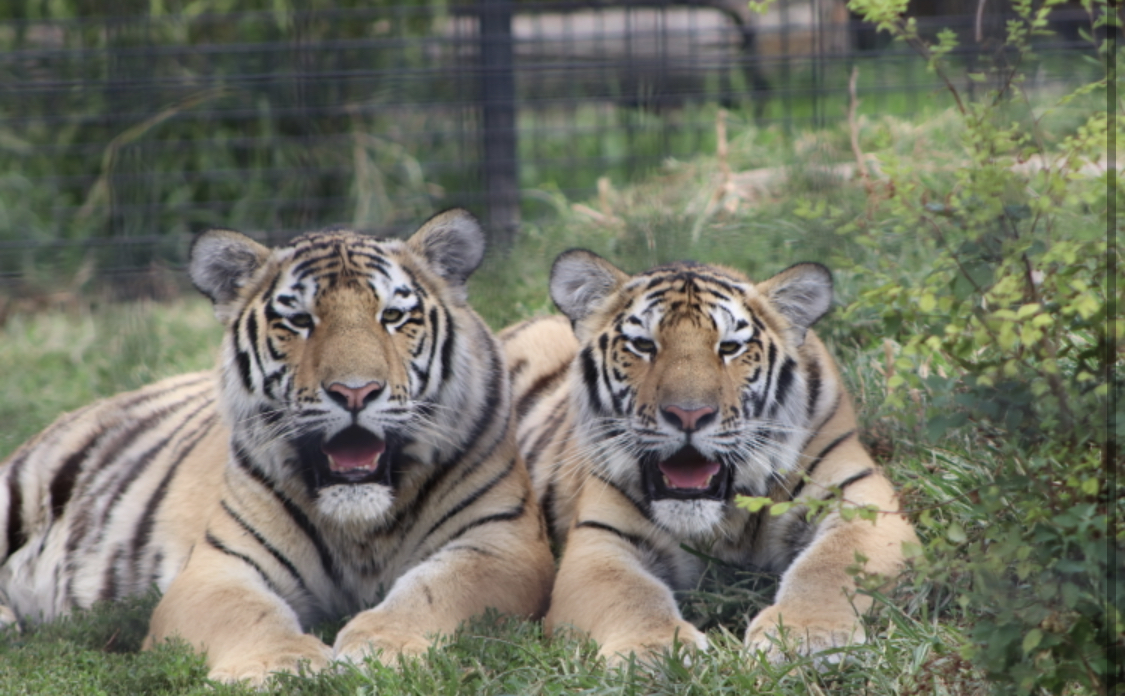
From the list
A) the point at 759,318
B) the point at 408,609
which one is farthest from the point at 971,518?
the point at 408,609

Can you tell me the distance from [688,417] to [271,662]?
2.92 feet

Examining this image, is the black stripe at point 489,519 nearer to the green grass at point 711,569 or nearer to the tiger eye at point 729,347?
the green grass at point 711,569

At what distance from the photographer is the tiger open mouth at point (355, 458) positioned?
7.73 feet

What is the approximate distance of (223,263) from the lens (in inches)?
100

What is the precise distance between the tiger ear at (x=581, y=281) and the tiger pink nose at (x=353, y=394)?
0.54 metres

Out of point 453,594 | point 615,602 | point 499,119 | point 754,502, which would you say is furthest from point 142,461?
point 499,119

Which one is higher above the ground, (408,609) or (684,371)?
(684,371)

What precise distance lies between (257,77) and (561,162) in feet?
5.15

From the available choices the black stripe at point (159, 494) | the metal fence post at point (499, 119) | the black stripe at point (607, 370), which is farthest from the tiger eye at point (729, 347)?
the metal fence post at point (499, 119)

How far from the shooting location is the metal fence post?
15.0 ft

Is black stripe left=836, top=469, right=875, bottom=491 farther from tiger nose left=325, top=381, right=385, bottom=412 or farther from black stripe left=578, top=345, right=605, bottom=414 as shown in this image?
tiger nose left=325, top=381, right=385, bottom=412

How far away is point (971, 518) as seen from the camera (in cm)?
234

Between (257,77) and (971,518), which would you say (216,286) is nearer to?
(971,518)

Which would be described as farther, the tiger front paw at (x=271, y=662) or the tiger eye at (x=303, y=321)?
the tiger eye at (x=303, y=321)
